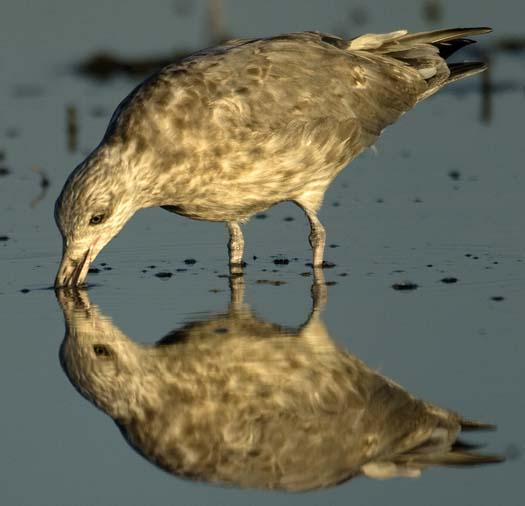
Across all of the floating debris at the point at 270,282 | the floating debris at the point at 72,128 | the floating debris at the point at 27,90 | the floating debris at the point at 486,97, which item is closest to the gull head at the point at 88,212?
the floating debris at the point at 270,282

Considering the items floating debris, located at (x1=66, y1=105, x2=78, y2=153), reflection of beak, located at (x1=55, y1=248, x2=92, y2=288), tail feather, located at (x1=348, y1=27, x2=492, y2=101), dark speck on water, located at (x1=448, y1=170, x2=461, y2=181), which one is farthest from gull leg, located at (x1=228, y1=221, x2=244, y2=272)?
floating debris, located at (x1=66, y1=105, x2=78, y2=153)

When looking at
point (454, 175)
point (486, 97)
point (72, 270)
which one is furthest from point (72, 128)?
point (72, 270)

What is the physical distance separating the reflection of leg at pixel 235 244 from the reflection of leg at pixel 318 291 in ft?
2.07

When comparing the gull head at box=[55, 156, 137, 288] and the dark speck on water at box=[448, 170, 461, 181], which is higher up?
the gull head at box=[55, 156, 137, 288]

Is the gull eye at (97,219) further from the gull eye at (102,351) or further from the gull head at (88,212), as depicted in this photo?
the gull eye at (102,351)

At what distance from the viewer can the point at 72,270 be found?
1181 centimetres

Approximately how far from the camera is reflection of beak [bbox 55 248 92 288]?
38.5ft

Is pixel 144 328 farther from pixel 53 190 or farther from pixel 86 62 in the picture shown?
pixel 86 62

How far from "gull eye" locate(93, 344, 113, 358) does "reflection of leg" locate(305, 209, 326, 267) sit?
8.07 ft

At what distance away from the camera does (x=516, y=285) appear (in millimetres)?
11672

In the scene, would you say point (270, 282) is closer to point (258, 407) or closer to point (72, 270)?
point (72, 270)

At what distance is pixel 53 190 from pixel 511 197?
13.3 ft

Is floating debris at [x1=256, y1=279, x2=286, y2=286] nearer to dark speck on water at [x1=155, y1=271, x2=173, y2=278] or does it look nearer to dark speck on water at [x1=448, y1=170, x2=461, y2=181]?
dark speck on water at [x1=155, y1=271, x2=173, y2=278]

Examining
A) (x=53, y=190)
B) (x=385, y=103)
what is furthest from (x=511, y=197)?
(x=53, y=190)
